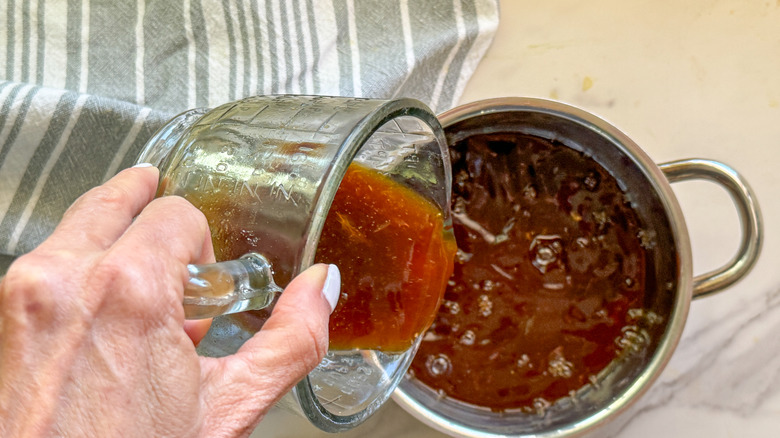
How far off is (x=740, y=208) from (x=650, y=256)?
10 centimetres

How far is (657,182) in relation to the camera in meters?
0.65

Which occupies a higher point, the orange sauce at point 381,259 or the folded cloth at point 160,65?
the folded cloth at point 160,65

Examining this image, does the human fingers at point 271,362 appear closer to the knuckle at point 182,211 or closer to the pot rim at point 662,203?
the knuckle at point 182,211

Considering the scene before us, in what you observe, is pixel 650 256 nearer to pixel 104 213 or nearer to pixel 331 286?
pixel 331 286

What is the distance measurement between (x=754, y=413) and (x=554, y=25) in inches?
20.8

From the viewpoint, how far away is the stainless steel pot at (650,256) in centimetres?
66

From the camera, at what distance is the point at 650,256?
0.72 meters

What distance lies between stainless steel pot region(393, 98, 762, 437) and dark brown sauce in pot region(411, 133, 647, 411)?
0.7 inches

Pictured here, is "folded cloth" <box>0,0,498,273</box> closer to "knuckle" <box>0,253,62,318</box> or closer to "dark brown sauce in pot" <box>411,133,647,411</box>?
"dark brown sauce in pot" <box>411,133,647,411</box>

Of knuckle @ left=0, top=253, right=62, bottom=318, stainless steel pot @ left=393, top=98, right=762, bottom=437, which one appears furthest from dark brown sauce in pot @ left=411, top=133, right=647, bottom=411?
knuckle @ left=0, top=253, right=62, bottom=318

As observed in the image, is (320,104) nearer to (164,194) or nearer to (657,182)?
(164,194)

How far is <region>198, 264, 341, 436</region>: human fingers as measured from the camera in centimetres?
37

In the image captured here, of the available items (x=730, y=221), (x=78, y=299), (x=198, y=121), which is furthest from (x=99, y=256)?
(x=730, y=221)

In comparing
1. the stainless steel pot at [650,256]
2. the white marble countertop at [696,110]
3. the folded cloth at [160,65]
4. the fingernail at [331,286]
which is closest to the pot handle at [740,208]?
the stainless steel pot at [650,256]
